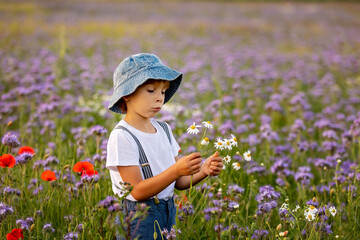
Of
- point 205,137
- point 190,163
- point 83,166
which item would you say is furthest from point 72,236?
point 205,137

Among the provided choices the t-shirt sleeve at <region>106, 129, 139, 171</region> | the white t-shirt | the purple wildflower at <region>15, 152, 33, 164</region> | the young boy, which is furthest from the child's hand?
the purple wildflower at <region>15, 152, 33, 164</region>

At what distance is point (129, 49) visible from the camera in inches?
432

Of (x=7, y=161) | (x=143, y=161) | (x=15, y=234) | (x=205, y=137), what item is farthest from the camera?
(x=205, y=137)

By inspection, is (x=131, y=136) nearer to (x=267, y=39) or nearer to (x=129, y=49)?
(x=129, y=49)

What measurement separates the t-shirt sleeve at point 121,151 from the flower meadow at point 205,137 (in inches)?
7.8

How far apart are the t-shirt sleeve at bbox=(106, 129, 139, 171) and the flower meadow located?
0.65 feet


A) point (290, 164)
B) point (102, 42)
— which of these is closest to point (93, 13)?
point (102, 42)

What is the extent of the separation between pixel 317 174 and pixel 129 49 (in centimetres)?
812

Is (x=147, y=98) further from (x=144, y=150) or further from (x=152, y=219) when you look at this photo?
(x=152, y=219)

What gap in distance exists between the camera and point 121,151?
77.8 inches

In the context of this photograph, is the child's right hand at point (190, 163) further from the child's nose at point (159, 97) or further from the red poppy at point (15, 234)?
the red poppy at point (15, 234)

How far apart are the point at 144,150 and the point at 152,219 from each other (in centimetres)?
37

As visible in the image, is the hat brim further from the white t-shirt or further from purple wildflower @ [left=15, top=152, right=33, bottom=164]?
purple wildflower @ [left=15, top=152, right=33, bottom=164]

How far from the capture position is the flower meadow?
221cm
